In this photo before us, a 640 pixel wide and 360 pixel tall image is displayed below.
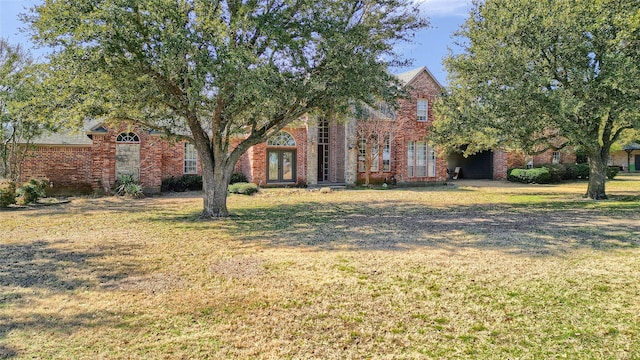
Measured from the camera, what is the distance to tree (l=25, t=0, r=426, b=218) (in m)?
8.42

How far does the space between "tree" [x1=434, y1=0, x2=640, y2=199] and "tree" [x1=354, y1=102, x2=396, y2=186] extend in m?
9.11

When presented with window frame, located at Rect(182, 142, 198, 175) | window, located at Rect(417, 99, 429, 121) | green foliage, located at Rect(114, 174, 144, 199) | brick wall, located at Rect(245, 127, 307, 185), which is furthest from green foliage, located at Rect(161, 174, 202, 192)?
window, located at Rect(417, 99, 429, 121)

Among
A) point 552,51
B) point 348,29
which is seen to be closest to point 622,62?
point 552,51

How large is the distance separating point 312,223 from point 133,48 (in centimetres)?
601

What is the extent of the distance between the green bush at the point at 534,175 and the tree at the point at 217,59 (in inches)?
761

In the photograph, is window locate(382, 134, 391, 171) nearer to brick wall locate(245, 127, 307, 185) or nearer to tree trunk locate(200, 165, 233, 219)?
brick wall locate(245, 127, 307, 185)

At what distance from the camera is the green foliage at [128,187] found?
1794cm

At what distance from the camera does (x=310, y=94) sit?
1027 centimetres

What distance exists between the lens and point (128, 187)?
18156mm

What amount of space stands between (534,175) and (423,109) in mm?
8723

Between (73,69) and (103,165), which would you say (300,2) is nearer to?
(73,69)

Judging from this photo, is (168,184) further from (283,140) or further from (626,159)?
(626,159)

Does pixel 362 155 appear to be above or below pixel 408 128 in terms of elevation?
below

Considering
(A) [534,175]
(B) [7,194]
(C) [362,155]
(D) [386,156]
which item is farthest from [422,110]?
(B) [7,194]
